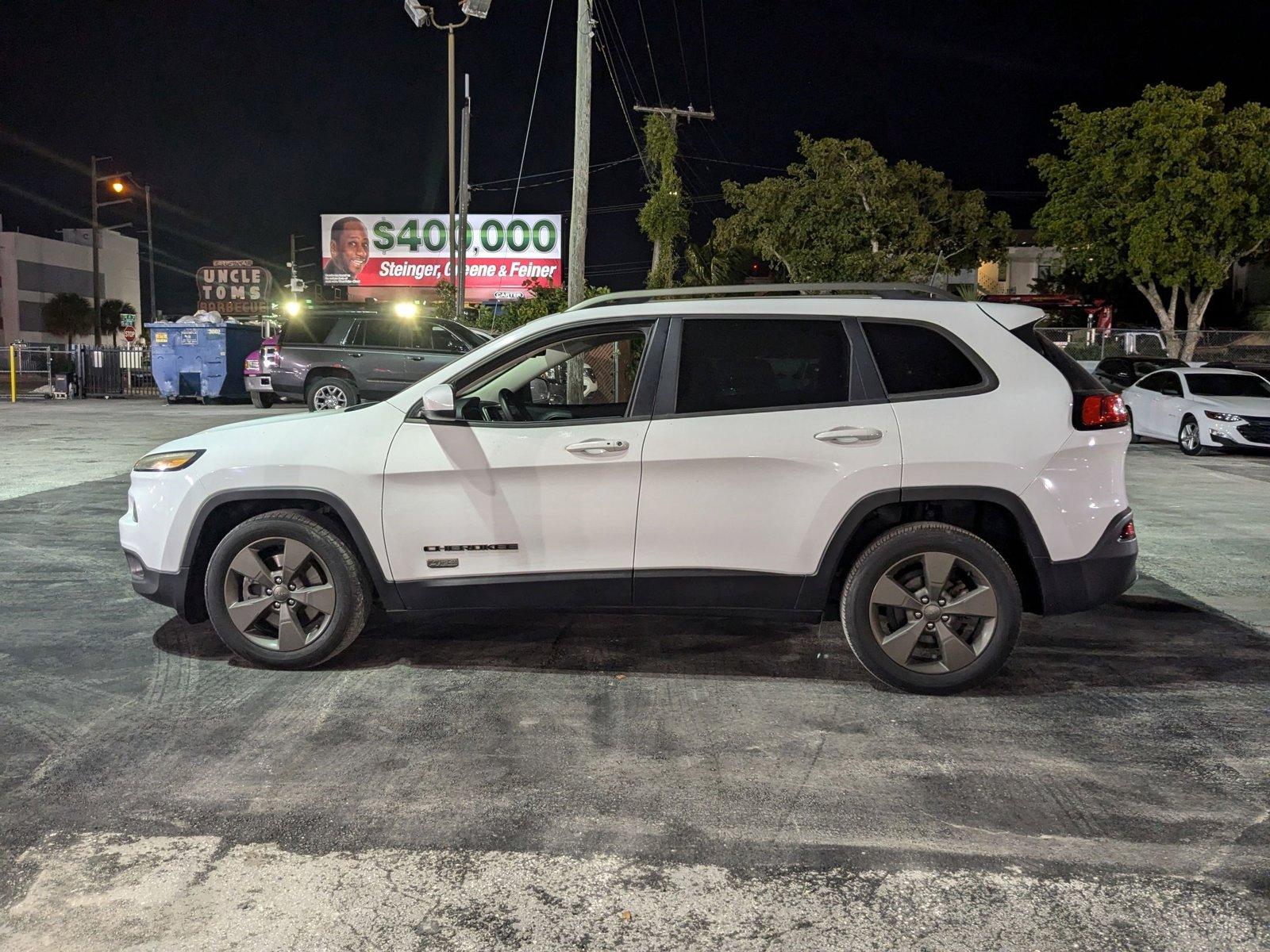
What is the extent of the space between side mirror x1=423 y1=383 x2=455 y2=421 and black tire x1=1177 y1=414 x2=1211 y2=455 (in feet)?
49.3

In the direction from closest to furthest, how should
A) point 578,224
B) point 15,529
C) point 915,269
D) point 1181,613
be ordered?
point 1181,613 → point 15,529 → point 578,224 → point 915,269

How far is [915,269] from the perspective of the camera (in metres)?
49.6

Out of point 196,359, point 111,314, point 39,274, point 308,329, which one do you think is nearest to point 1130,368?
point 308,329

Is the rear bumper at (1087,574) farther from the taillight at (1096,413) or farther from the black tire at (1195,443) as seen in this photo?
the black tire at (1195,443)

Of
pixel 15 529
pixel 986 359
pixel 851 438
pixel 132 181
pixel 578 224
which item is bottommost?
pixel 15 529

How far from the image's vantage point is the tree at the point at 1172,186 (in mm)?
37000

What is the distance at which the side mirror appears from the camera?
16.4 ft

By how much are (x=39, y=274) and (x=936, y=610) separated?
352 ft

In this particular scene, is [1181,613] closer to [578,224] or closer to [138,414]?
[578,224]

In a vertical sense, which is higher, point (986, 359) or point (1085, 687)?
point (986, 359)

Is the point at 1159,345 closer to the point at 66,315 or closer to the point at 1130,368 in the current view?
the point at 1130,368

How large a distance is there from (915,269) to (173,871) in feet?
162

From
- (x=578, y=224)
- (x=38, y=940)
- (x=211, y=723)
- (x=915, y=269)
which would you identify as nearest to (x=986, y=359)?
(x=211, y=723)

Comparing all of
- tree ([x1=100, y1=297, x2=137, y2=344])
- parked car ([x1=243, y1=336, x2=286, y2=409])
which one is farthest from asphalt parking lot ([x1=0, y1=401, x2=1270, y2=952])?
tree ([x1=100, y1=297, x2=137, y2=344])
